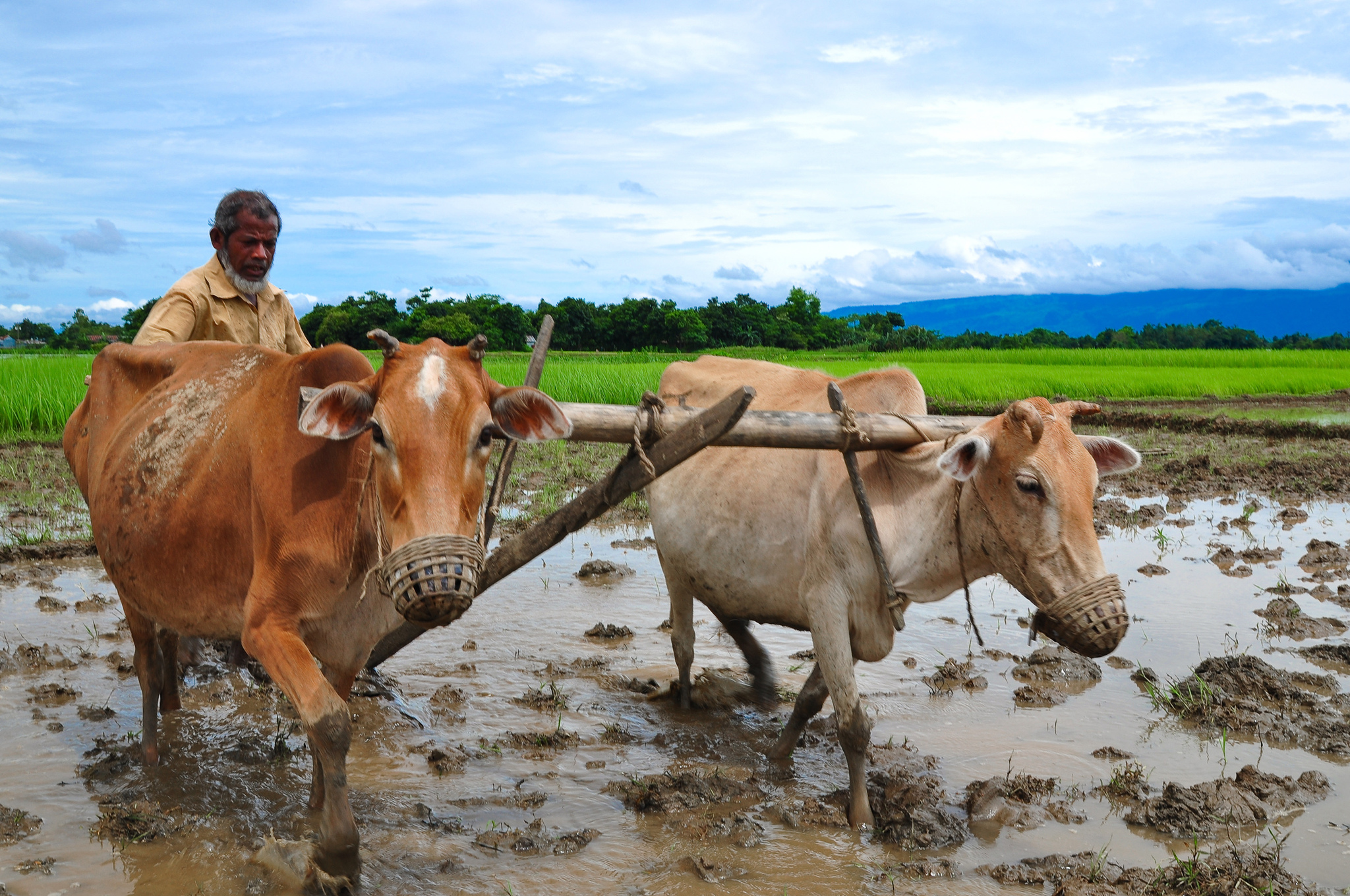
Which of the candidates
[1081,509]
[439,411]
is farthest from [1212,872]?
[439,411]

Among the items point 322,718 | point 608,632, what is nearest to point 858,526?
point 322,718

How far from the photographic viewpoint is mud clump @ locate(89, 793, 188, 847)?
3475 mm

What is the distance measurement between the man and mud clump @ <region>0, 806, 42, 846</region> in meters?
2.16

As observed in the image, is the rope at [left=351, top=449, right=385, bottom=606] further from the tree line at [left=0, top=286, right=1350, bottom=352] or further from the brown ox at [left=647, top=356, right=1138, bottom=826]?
the tree line at [left=0, top=286, right=1350, bottom=352]

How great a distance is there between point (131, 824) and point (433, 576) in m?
1.89

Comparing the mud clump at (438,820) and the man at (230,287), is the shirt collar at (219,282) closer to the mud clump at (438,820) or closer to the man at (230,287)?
the man at (230,287)

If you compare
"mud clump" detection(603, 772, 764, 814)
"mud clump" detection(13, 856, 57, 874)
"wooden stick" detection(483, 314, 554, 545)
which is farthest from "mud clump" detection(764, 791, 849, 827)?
"mud clump" detection(13, 856, 57, 874)

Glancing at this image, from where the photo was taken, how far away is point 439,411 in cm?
275

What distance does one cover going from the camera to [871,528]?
→ 3723mm

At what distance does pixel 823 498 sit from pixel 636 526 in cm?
497

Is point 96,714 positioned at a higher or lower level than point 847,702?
lower

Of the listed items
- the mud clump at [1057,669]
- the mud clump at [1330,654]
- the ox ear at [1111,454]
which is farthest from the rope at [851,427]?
the mud clump at [1330,654]

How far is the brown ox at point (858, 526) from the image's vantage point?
339cm

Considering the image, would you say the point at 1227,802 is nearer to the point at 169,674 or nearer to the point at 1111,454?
the point at 1111,454
